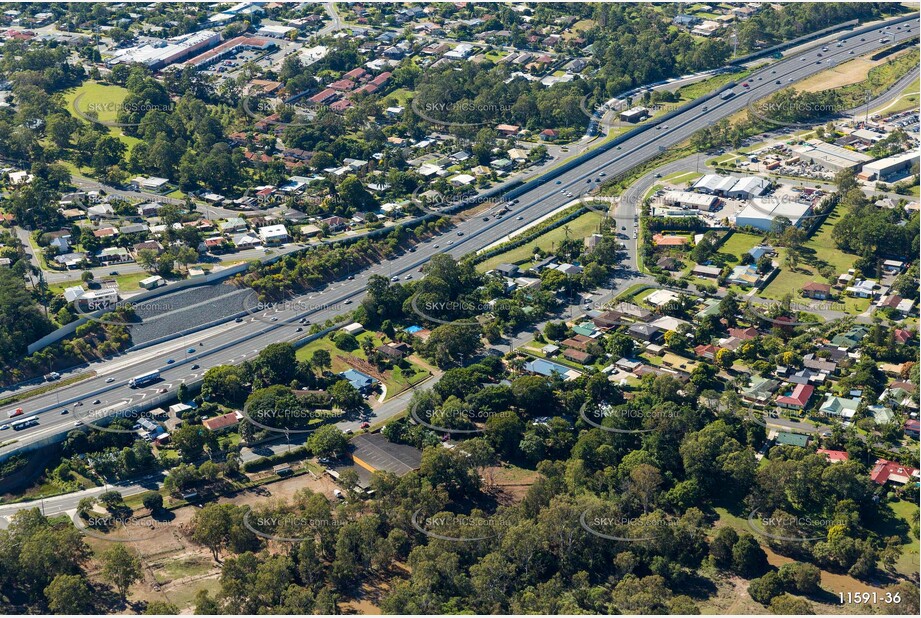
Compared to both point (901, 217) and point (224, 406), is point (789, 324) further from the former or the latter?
point (224, 406)

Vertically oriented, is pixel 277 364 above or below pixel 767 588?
above

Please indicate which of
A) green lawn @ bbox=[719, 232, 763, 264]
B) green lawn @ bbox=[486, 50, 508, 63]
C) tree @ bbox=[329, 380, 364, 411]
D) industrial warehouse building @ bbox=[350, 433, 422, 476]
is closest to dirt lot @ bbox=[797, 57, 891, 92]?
green lawn @ bbox=[486, 50, 508, 63]

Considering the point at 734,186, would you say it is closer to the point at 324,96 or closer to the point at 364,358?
the point at 364,358

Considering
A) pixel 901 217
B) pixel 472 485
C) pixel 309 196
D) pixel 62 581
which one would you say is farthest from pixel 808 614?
pixel 309 196

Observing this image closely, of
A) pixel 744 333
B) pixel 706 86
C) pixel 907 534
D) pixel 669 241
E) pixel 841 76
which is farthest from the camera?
pixel 841 76

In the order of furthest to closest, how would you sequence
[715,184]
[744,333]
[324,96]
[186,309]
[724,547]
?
[324,96] → [715,184] → [186,309] → [744,333] → [724,547]

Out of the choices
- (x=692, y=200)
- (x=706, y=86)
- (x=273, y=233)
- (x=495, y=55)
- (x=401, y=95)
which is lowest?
(x=692, y=200)

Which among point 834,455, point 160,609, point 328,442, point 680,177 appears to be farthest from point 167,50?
point 834,455
